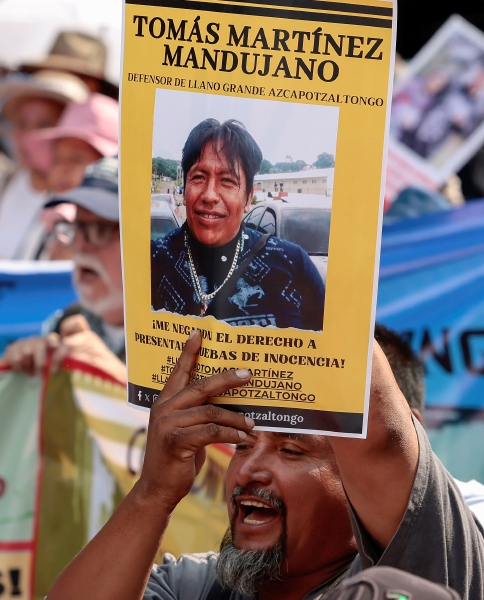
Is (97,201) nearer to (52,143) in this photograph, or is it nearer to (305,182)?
(52,143)

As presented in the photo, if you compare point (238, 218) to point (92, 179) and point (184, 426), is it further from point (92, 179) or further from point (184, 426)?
point (92, 179)

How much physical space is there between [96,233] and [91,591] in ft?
5.68

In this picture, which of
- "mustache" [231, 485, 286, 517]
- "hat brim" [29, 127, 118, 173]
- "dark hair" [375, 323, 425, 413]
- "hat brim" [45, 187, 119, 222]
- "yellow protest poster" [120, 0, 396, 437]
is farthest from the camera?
"hat brim" [29, 127, 118, 173]

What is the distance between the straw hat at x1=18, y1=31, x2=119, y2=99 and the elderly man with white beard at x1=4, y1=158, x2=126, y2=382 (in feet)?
2.14

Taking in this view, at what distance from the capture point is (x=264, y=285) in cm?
117

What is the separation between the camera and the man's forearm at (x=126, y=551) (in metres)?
1.35

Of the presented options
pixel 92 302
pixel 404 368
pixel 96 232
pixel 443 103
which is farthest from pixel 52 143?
pixel 404 368

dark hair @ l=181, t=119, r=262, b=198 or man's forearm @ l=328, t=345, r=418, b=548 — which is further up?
dark hair @ l=181, t=119, r=262, b=198

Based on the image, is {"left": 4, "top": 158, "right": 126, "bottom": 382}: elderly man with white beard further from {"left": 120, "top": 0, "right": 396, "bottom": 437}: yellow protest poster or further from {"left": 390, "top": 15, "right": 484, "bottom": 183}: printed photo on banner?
{"left": 120, "top": 0, "right": 396, "bottom": 437}: yellow protest poster

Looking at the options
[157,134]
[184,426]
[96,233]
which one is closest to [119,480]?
[96,233]

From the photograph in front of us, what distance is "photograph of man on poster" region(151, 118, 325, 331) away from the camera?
1161 mm

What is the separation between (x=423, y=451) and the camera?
1255 millimetres

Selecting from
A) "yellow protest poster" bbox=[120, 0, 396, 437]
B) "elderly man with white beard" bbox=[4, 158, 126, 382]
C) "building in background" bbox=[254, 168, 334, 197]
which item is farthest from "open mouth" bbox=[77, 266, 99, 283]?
"building in background" bbox=[254, 168, 334, 197]

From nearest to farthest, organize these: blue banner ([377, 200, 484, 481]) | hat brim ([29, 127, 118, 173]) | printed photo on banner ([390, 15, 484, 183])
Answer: blue banner ([377, 200, 484, 481])
printed photo on banner ([390, 15, 484, 183])
hat brim ([29, 127, 118, 173])
